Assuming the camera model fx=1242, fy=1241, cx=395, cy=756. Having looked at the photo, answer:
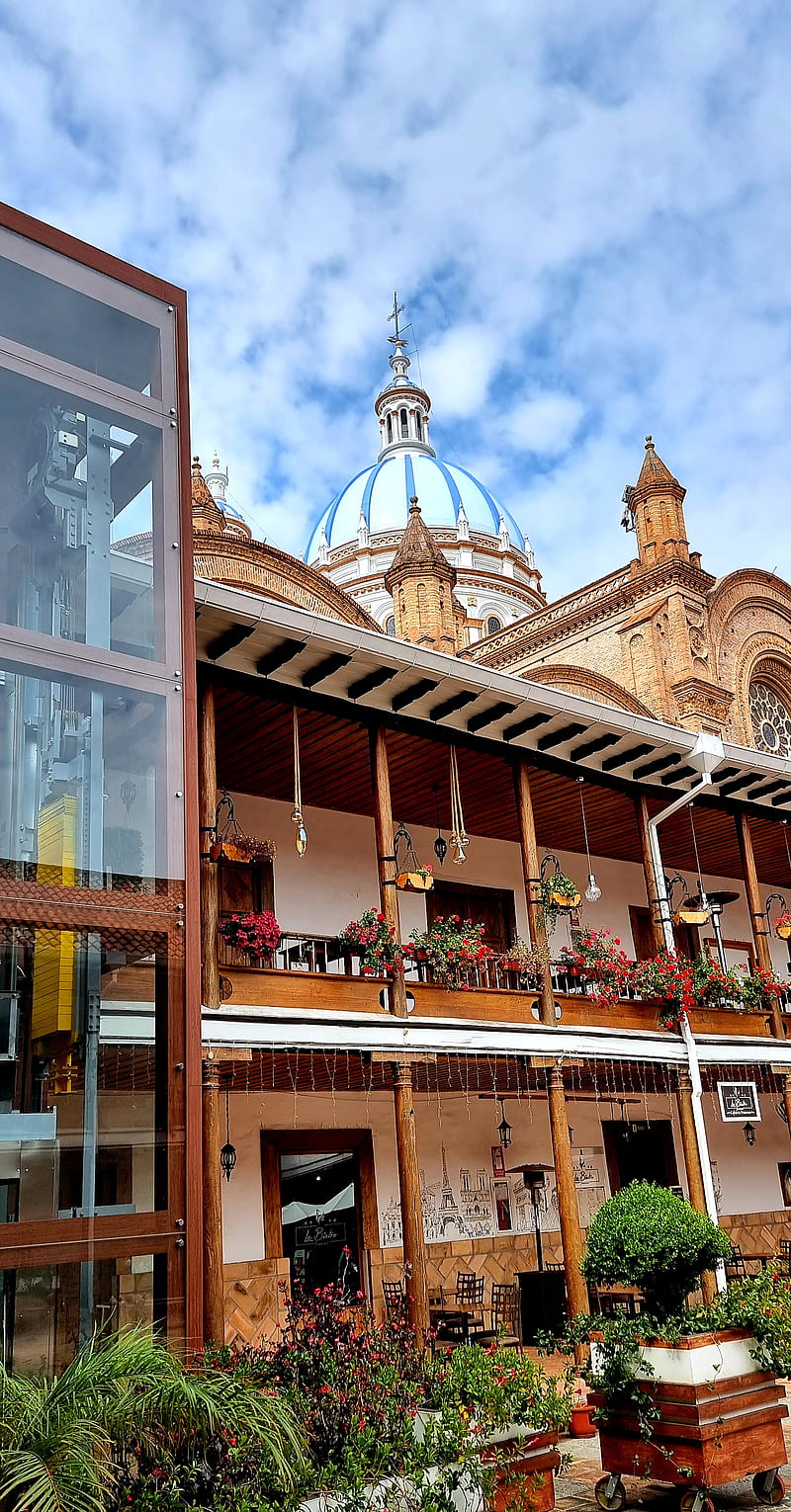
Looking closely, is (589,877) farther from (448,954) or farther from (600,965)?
(448,954)

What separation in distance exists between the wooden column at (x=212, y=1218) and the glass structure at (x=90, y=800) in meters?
1.89

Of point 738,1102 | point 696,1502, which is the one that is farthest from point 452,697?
point 696,1502

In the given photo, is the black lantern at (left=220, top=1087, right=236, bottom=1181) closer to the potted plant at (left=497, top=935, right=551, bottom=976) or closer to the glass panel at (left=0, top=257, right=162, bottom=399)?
the potted plant at (left=497, top=935, right=551, bottom=976)

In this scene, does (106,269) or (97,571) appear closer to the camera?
(97,571)

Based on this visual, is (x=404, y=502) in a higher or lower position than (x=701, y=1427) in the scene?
higher

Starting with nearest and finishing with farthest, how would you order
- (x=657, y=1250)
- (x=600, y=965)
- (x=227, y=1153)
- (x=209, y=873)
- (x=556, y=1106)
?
(x=657, y=1250), (x=209, y=873), (x=556, y=1106), (x=227, y=1153), (x=600, y=965)

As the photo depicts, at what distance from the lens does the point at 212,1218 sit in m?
8.82

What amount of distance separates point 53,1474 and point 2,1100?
229 centimetres

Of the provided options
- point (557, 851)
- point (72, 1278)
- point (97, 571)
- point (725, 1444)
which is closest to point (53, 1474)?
point (72, 1278)

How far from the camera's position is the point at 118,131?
322 inches

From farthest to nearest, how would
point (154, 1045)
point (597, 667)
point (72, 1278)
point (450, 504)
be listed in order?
point (450, 504) → point (597, 667) → point (154, 1045) → point (72, 1278)

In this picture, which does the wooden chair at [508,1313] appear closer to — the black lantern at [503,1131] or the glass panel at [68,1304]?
the black lantern at [503,1131]

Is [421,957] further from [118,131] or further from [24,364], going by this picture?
[118,131]

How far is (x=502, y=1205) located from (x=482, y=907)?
3588mm
